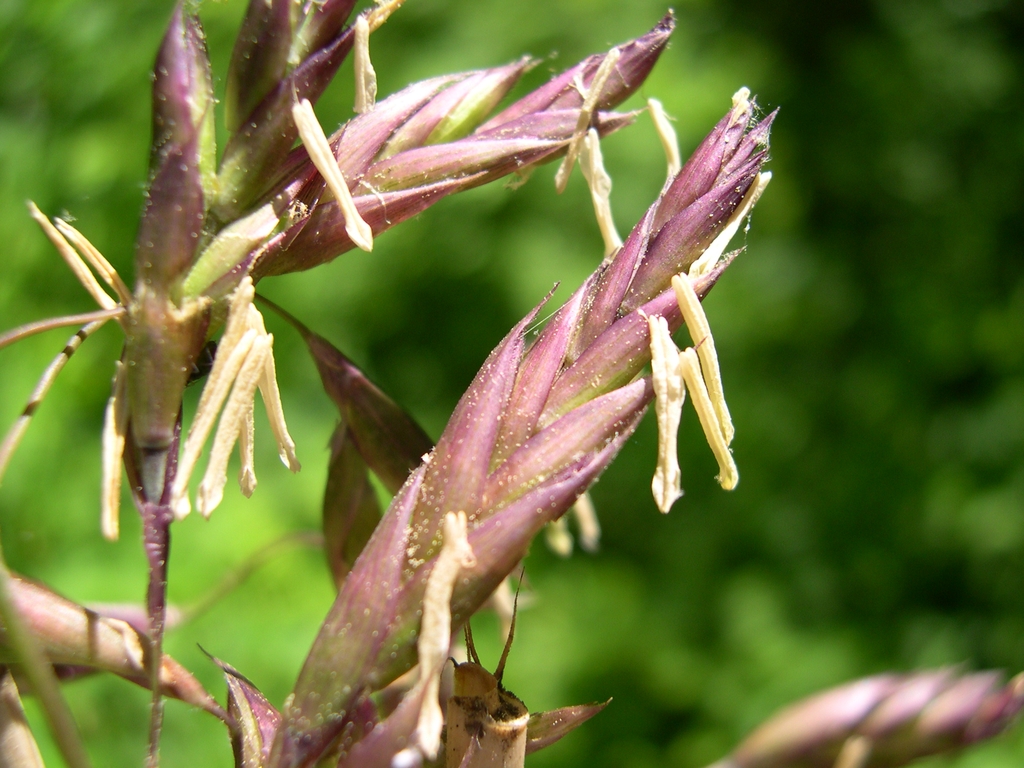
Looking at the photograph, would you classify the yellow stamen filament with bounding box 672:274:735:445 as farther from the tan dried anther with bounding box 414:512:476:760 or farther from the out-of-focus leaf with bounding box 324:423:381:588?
the out-of-focus leaf with bounding box 324:423:381:588

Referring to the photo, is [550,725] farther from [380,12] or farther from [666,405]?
[380,12]

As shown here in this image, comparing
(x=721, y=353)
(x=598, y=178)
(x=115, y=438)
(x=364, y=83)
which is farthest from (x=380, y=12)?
(x=721, y=353)

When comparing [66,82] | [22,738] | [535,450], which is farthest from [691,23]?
[22,738]

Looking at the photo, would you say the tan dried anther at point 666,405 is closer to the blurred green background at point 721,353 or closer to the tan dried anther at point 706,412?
the tan dried anther at point 706,412

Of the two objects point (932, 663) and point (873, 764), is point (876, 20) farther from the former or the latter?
point (873, 764)

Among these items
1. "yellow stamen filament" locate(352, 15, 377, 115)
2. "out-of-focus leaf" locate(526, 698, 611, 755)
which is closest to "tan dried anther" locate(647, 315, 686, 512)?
"out-of-focus leaf" locate(526, 698, 611, 755)

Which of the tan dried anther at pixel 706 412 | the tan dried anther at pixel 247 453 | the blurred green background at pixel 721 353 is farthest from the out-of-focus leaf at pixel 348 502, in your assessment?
the blurred green background at pixel 721 353
